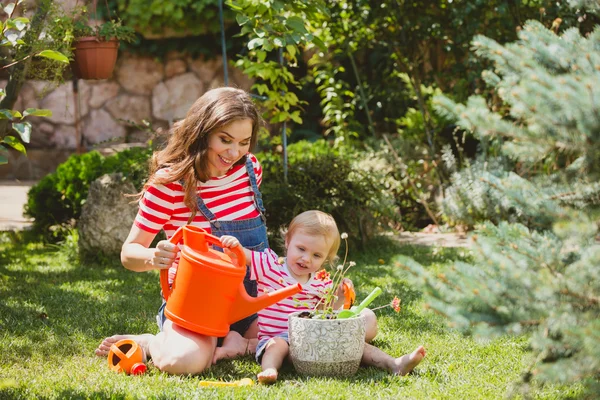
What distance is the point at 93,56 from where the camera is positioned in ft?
14.8

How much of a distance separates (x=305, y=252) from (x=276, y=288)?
18cm

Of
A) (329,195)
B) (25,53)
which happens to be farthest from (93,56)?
(329,195)

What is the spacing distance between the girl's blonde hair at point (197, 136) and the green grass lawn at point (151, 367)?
0.70 metres

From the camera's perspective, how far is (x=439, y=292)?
167 centimetres

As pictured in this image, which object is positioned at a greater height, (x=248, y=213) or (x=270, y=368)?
(x=248, y=213)

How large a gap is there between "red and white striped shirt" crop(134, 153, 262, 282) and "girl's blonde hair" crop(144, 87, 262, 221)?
0.04 meters

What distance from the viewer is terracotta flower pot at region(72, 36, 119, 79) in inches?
176

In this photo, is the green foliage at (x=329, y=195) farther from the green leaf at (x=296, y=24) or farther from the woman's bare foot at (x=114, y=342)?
the woman's bare foot at (x=114, y=342)

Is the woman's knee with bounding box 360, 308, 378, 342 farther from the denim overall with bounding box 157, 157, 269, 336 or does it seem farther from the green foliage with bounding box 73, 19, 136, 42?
the green foliage with bounding box 73, 19, 136, 42

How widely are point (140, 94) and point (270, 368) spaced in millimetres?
5814

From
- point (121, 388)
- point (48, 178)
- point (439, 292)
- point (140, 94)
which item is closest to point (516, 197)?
point (439, 292)

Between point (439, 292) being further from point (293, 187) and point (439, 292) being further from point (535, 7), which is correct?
point (535, 7)

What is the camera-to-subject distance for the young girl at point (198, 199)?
8.40ft


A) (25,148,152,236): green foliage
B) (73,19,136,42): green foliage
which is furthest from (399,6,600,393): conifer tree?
(25,148,152,236): green foliage
